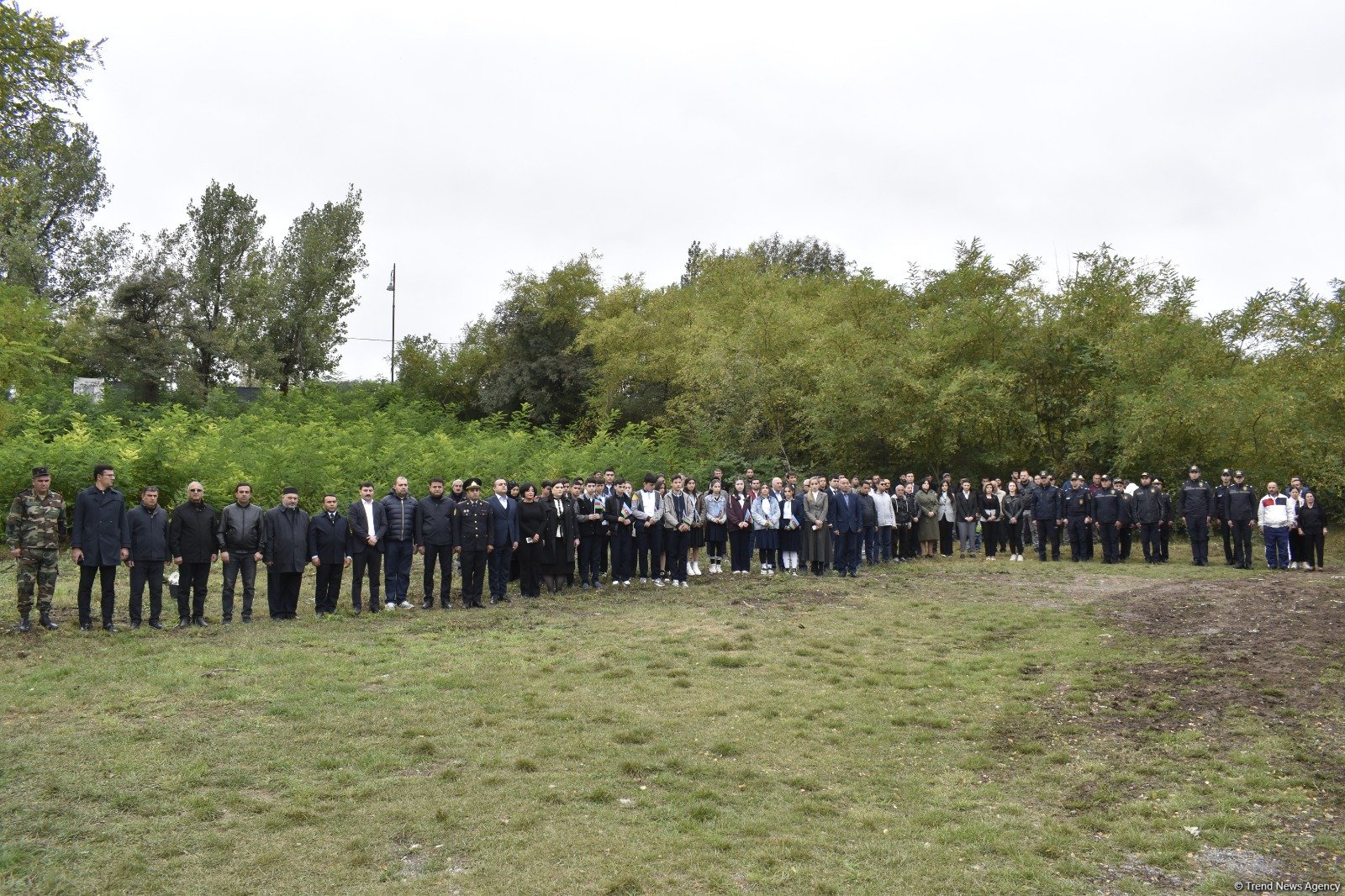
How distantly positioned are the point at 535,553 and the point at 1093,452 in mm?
17071

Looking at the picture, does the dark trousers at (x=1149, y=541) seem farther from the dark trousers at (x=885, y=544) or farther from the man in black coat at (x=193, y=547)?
the man in black coat at (x=193, y=547)

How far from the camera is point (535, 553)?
14.4 metres

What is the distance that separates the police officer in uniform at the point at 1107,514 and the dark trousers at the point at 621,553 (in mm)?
10128

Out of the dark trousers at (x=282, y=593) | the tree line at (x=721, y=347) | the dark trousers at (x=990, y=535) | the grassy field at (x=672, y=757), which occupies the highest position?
the tree line at (x=721, y=347)

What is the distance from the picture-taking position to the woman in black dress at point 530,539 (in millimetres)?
14336

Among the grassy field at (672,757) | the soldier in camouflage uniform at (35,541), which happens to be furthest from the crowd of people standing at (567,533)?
the grassy field at (672,757)

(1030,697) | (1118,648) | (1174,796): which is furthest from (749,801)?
(1118,648)

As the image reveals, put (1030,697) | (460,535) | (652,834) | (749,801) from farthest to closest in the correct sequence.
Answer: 1. (460,535)
2. (1030,697)
3. (749,801)
4. (652,834)

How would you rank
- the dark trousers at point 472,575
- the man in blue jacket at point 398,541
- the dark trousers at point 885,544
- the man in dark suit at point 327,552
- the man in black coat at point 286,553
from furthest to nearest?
the dark trousers at point 885,544 → the dark trousers at point 472,575 → the man in blue jacket at point 398,541 → the man in dark suit at point 327,552 → the man in black coat at point 286,553

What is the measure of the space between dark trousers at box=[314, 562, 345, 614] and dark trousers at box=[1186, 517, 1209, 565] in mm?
15857

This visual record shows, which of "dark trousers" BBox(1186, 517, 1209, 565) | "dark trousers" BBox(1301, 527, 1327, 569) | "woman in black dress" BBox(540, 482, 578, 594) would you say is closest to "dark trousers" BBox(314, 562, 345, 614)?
"woman in black dress" BBox(540, 482, 578, 594)

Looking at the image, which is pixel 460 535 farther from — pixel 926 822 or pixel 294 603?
pixel 926 822

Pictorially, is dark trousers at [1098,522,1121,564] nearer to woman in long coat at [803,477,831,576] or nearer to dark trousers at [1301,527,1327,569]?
dark trousers at [1301,527,1327,569]

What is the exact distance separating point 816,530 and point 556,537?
193 inches
